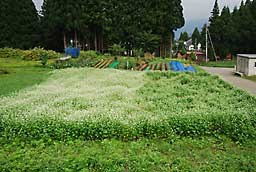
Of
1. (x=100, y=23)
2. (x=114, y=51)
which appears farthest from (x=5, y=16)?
(x=114, y=51)

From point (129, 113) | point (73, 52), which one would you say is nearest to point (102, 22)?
point (73, 52)

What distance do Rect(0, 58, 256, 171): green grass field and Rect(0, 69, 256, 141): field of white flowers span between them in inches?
0.8

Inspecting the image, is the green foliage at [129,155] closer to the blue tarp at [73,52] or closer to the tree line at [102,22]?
the blue tarp at [73,52]

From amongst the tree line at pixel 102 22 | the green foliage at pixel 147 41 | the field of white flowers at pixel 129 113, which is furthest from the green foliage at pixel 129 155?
the tree line at pixel 102 22

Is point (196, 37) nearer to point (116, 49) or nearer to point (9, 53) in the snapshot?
point (116, 49)

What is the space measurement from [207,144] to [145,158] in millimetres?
1493

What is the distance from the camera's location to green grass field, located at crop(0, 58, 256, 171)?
4.45 meters

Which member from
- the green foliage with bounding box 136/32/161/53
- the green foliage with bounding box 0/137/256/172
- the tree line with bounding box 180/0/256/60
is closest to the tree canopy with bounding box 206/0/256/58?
the tree line with bounding box 180/0/256/60

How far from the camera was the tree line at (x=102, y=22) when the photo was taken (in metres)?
27.3

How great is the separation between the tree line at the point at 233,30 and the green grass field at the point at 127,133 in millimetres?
25652

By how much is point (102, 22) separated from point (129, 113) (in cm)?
2242

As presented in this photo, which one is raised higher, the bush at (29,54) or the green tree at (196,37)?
the green tree at (196,37)

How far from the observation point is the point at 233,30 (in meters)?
32.8

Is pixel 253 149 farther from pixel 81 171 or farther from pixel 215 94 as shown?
pixel 215 94
